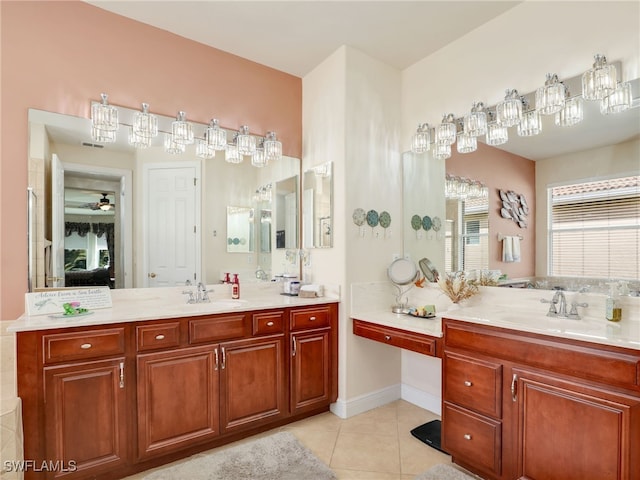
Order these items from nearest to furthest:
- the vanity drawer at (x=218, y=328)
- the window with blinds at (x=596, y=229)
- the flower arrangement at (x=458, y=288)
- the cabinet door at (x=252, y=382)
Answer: the window with blinds at (x=596, y=229)
the vanity drawer at (x=218, y=328)
the cabinet door at (x=252, y=382)
the flower arrangement at (x=458, y=288)

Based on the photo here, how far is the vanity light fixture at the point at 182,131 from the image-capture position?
2627 mm

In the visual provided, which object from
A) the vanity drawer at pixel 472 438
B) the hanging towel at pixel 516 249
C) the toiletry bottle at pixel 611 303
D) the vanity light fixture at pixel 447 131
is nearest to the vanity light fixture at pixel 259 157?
the vanity light fixture at pixel 447 131

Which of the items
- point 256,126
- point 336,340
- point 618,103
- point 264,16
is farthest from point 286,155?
point 618,103

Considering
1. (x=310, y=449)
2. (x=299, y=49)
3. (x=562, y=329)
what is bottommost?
(x=310, y=449)

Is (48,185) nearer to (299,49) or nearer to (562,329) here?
(299,49)

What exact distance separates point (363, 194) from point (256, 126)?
1.12 m

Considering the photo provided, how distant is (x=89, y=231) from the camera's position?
7.98ft

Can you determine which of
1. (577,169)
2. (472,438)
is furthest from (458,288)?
(577,169)

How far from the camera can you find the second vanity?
1.54 metres

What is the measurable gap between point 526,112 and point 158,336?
2.77 metres

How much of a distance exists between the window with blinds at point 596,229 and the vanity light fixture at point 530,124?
0.41 metres

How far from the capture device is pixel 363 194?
300 cm

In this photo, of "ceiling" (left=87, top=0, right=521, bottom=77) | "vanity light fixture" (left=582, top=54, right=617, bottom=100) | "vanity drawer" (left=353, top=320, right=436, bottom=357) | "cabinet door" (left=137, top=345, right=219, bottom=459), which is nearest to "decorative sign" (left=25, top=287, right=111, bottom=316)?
"cabinet door" (left=137, top=345, right=219, bottom=459)

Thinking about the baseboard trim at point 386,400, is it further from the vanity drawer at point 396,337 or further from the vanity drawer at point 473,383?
the vanity drawer at point 473,383
